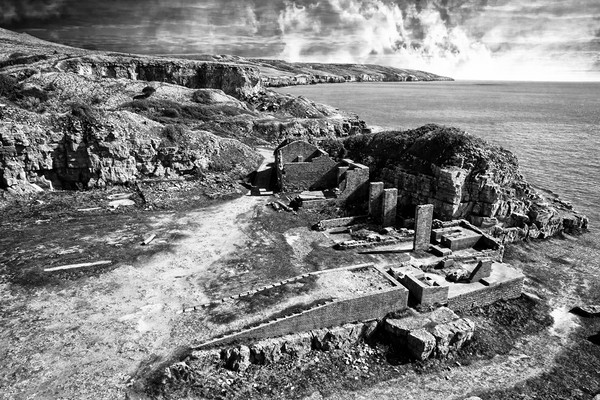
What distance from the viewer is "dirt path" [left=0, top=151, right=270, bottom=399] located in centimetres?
1226

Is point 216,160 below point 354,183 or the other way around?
the other way around

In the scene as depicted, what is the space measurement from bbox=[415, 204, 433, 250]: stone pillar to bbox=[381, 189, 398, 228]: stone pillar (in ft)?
10.6

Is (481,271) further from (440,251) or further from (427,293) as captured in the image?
(427,293)

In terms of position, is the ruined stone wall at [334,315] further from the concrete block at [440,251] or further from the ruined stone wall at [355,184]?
the ruined stone wall at [355,184]

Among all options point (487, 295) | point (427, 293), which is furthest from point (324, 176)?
point (427, 293)

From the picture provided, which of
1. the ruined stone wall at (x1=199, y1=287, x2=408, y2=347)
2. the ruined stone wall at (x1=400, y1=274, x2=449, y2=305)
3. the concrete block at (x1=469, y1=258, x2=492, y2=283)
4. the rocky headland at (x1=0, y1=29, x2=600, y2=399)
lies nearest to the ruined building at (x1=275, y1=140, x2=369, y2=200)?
the rocky headland at (x1=0, y1=29, x2=600, y2=399)

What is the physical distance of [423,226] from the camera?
21.1 meters

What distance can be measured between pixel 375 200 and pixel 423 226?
16.6 ft

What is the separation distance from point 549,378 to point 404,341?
4.96 metres

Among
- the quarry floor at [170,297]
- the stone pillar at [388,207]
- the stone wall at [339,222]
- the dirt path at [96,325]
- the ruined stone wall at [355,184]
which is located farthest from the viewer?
the ruined stone wall at [355,184]

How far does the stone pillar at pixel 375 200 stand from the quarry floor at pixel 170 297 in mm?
3918

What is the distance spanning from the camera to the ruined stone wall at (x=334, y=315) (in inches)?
557

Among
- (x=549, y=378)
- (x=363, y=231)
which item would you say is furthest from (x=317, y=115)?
(x=549, y=378)

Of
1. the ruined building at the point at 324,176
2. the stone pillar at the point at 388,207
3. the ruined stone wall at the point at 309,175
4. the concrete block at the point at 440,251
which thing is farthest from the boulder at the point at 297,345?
the ruined stone wall at the point at 309,175
